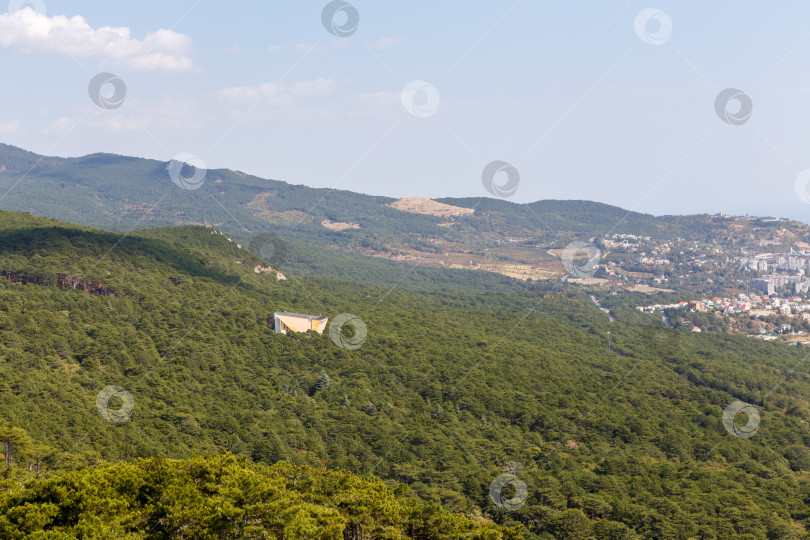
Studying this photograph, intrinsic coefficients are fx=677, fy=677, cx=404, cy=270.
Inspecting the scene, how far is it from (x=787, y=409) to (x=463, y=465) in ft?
174

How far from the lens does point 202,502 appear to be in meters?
27.7

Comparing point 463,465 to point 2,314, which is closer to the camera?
point 463,465

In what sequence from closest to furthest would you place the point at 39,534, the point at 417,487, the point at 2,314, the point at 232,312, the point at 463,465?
the point at 39,534
the point at 417,487
the point at 463,465
the point at 2,314
the point at 232,312

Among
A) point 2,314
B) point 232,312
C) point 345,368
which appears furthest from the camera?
point 232,312

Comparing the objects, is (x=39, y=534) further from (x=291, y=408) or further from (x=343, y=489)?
(x=291, y=408)

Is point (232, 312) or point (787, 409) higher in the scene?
point (787, 409)

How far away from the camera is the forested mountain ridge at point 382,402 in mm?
48250

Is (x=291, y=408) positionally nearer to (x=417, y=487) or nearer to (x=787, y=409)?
(x=417, y=487)

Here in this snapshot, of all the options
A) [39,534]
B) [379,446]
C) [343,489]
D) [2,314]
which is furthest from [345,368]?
[39,534]

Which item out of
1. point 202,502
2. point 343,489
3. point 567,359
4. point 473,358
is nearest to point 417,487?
point 343,489

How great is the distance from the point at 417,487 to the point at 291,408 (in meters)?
17.4

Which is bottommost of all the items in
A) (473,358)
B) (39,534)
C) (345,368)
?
(39,534)

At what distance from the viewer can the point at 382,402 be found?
226 feet

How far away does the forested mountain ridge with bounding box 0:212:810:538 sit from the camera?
4825cm
